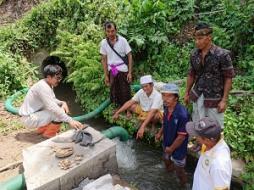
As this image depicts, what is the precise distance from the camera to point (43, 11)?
40.8 feet

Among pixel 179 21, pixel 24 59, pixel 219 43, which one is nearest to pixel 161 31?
pixel 179 21

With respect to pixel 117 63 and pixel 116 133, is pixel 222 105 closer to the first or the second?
pixel 116 133

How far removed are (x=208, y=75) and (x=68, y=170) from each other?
103 inches

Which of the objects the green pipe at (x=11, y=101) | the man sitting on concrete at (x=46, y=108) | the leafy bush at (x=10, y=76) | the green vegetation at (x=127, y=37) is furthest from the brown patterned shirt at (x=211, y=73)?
the leafy bush at (x=10, y=76)

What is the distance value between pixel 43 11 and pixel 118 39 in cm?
561

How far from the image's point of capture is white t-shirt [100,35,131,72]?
7.78m

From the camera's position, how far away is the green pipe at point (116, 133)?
23.6ft

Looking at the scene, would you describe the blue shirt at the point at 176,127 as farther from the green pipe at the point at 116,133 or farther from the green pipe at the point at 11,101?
the green pipe at the point at 11,101

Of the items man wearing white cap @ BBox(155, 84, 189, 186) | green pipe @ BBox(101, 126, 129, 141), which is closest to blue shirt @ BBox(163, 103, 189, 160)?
man wearing white cap @ BBox(155, 84, 189, 186)

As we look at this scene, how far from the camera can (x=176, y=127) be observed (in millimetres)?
5680

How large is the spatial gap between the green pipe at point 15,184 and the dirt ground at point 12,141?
2.15 feet

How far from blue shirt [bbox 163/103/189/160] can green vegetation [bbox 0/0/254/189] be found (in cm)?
201

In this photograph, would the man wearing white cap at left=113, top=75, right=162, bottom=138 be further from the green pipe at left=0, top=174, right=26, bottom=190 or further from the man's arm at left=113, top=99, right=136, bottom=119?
the green pipe at left=0, top=174, right=26, bottom=190

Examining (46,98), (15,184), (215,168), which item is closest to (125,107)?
(46,98)
